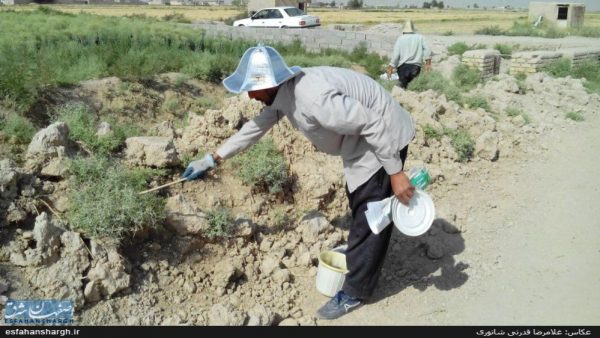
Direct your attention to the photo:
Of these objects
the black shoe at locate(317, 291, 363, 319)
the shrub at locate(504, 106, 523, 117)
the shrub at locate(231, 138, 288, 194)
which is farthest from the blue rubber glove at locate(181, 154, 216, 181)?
the shrub at locate(504, 106, 523, 117)

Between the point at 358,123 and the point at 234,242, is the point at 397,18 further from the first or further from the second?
the point at 358,123

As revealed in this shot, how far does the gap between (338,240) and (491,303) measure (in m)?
1.08

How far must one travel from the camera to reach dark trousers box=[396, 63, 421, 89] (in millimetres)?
7781

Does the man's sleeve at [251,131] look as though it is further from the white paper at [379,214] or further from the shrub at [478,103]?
the shrub at [478,103]

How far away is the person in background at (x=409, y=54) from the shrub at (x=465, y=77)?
1.24 meters

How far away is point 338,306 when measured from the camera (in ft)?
11.0

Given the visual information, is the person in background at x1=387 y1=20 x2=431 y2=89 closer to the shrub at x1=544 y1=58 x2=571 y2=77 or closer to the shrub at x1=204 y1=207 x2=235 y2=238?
the shrub at x1=544 y1=58 x2=571 y2=77

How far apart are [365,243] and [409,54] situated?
16.4 ft

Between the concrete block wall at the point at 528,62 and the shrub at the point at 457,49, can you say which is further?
the shrub at the point at 457,49

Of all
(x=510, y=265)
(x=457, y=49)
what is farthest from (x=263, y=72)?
(x=457, y=49)

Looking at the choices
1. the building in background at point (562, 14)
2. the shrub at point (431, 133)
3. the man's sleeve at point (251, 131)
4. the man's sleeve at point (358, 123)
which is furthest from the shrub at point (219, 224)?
the building in background at point (562, 14)

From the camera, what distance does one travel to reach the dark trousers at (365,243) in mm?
3154
